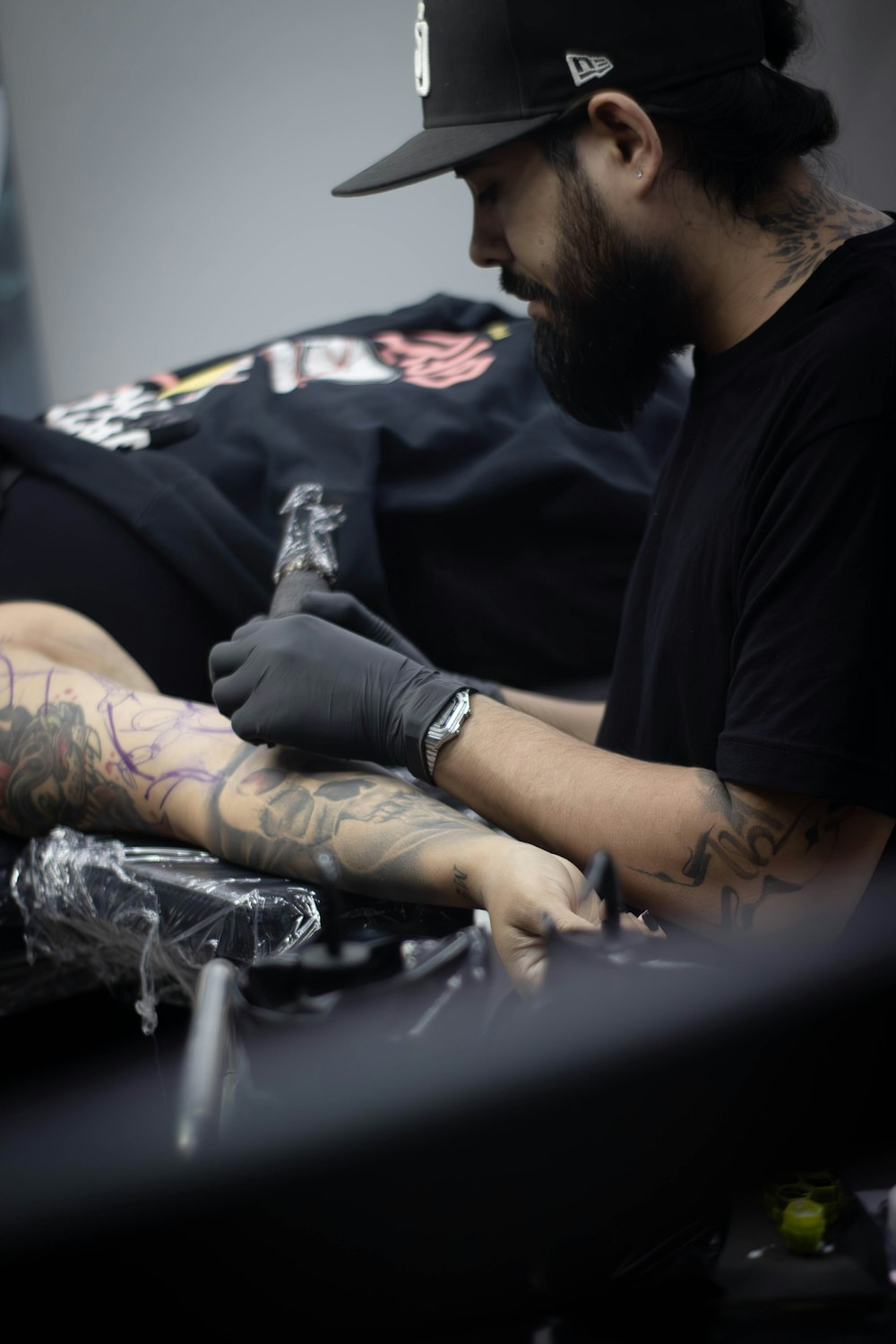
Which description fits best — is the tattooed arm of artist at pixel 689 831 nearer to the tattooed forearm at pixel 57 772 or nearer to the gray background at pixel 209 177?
the tattooed forearm at pixel 57 772

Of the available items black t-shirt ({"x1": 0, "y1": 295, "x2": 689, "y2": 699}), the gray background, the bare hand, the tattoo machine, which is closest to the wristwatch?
the bare hand

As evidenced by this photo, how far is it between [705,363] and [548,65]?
0.28 metres

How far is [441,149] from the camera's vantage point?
97 cm

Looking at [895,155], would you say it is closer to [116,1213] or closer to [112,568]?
[112,568]

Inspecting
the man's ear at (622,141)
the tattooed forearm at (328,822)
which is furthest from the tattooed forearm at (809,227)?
the tattooed forearm at (328,822)

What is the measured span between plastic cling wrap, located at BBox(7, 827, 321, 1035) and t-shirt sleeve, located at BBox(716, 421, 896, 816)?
401mm

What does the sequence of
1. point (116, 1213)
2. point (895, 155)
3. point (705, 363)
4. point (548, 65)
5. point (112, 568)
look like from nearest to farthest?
point (116, 1213) → point (548, 65) → point (705, 363) → point (112, 568) → point (895, 155)

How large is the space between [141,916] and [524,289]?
662 mm

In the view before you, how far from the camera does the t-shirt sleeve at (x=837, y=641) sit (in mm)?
767

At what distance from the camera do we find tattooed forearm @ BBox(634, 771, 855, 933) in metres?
0.81

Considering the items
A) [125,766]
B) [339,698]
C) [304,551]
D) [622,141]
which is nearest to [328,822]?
[339,698]

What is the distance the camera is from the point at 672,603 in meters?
0.97

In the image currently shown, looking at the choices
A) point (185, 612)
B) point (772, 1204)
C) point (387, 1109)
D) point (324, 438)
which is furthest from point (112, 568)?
point (387, 1109)

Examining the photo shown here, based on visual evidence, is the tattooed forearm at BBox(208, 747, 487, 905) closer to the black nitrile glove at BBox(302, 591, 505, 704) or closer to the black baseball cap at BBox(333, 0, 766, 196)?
the black nitrile glove at BBox(302, 591, 505, 704)
